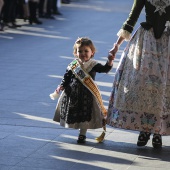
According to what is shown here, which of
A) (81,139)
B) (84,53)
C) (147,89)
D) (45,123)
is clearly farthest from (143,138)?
(45,123)

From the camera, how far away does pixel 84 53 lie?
8.17 metres

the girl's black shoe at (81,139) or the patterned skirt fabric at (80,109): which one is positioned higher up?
the patterned skirt fabric at (80,109)

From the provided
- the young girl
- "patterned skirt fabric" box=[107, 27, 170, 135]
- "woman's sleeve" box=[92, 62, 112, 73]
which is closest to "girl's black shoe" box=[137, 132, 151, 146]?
"patterned skirt fabric" box=[107, 27, 170, 135]

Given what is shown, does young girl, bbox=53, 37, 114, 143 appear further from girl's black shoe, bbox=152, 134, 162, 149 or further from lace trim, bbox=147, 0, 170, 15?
lace trim, bbox=147, 0, 170, 15

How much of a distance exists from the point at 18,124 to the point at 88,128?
126cm

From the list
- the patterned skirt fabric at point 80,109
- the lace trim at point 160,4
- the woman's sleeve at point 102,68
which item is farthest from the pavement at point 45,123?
the lace trim at point 160,4

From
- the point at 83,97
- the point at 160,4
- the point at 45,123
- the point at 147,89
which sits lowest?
the point at 45,123

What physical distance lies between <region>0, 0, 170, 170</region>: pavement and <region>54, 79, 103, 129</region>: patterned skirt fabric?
20 cm

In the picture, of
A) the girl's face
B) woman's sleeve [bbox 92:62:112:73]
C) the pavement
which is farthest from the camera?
the girl's face

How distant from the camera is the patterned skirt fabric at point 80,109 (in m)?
8.10

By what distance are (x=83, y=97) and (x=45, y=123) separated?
46.9 inches

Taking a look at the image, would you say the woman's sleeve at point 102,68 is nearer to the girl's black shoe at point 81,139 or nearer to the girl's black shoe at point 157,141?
the girl's black shoe at point 81,139

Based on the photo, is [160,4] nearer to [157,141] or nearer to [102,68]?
[102,68]

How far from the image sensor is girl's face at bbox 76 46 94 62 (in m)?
8.16
